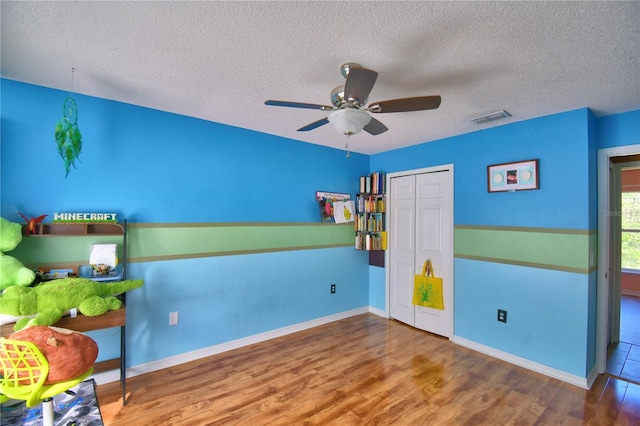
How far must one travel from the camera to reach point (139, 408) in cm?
207

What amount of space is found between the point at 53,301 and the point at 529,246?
12.4 feet

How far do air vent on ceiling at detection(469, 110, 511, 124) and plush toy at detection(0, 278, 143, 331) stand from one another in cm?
338

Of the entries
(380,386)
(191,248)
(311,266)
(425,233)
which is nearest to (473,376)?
(380,386)

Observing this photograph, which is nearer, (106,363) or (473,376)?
(106,363)

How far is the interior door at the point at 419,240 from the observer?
3.38 metres

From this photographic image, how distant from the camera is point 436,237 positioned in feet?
11.5

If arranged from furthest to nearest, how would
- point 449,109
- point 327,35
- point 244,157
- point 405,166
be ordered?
point 405,166
point 244,157
point 449,109
point 327,35

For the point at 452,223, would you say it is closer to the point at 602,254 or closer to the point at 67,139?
the point at 602,254

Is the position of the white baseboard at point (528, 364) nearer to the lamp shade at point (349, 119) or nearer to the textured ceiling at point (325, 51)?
the textured ceiling at point (325, 51)

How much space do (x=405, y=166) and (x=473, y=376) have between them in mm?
2471

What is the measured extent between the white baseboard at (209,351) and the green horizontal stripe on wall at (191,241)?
36.7 inches

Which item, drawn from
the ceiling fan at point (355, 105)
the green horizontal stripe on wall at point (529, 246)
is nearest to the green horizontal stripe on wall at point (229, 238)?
the green horizontal stripe on wall at point (529, 246)

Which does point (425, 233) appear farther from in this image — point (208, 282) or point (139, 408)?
point (139, 408)

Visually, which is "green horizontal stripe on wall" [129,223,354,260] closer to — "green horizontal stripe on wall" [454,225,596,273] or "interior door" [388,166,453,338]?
"interior door" [388,166,453,338]
